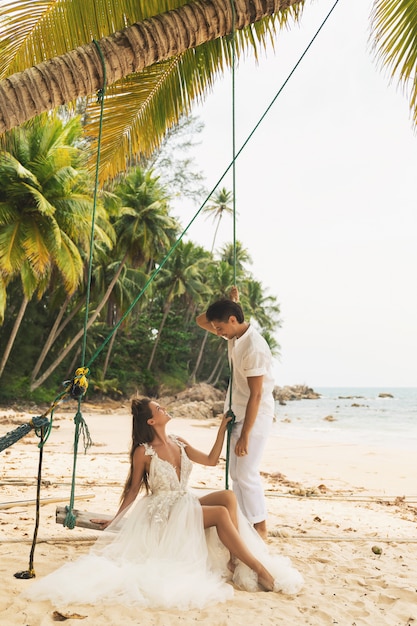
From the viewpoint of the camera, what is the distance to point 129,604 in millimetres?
2844

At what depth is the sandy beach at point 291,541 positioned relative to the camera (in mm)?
2812

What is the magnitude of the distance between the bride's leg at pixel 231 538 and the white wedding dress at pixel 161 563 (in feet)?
0.15

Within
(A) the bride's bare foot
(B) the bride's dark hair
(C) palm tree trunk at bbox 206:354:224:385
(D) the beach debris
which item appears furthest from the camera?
(C) palm tree trunk at bbox 206:354:224:385

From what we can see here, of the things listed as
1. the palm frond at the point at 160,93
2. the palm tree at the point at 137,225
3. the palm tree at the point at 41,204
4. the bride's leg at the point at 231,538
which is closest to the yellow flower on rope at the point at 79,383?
the bride's leg at the point at 231,538

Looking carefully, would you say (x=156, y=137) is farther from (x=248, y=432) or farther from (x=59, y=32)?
(x=248, y=432)

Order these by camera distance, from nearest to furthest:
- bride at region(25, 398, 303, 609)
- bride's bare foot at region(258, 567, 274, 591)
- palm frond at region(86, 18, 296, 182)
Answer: bride at region(25, 398, 303, 609)
bride's bare foot at region(258, 567, 274, 591)
palm frond at region(86, 18, 296, 182)

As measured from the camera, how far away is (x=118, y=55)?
3607 mm

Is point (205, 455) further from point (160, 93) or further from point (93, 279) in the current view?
point (93, 279)

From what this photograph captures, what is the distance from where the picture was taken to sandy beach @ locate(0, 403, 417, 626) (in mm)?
2812

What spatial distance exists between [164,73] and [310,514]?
177 inches

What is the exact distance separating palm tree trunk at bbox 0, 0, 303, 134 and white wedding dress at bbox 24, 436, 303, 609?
2176 millimetres

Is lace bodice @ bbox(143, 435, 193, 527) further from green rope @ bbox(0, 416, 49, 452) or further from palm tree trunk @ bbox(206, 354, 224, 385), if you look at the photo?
palm tree trunk @ bbox(206, 354, 224, 385)

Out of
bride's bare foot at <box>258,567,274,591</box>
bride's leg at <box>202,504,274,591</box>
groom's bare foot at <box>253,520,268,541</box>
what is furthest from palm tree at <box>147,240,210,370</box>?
bride's bare foot at <box>258,567,274,591</box>

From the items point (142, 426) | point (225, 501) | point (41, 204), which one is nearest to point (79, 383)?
point (142, 426)
